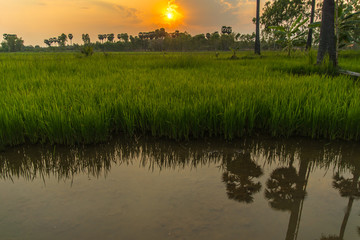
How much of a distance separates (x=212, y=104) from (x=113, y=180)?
1584 mm

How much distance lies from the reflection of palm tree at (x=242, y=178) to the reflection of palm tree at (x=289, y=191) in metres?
0.12

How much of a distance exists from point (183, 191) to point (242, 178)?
538mm

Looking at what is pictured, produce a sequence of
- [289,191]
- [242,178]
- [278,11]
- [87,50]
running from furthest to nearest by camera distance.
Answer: [278,11], [87,50], [242,178], [289,191]

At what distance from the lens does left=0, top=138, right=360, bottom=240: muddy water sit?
136cm

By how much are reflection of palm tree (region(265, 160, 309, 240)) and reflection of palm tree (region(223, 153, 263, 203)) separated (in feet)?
0.38

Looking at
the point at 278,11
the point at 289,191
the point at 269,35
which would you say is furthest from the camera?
the point at 269,35

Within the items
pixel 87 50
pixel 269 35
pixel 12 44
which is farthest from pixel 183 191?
pixel 12 44

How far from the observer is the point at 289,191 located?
1740 mm

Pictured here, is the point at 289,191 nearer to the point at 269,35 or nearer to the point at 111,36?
the point at 269,35

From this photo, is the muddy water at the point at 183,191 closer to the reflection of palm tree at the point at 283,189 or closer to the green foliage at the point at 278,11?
the reflection of palm tree at the point at 283,189

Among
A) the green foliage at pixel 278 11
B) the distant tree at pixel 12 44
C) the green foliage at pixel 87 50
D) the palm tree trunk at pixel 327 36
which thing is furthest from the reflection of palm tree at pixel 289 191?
the distant tree at pixel 12 44

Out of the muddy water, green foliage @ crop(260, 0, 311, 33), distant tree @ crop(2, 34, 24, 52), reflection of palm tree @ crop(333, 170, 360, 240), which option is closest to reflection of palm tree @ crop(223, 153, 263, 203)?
the muddy water

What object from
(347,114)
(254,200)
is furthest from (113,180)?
(347,114)

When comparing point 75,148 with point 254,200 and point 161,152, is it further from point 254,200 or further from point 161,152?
point 254,200
